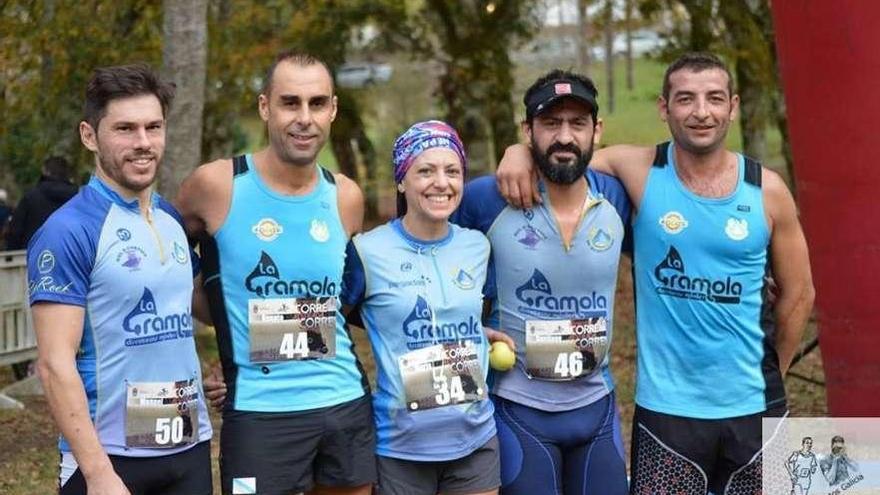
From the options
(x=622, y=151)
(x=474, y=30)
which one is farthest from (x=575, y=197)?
(x=474, y=30)

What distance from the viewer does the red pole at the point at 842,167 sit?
21.5 feet

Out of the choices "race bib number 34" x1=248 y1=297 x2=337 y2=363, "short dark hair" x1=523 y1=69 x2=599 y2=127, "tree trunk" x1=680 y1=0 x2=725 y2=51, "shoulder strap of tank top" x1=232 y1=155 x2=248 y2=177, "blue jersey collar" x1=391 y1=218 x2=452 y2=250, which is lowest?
"race bib number 34" x1=248 y1=297 x2=337 y2=363

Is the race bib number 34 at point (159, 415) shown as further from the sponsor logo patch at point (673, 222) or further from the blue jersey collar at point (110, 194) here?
the sponsor logo patch at point (673, 222)

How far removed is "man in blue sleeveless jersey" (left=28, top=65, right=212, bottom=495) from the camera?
3.93m

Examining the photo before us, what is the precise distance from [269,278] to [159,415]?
2.03 ft

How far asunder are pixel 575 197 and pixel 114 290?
1.68 m

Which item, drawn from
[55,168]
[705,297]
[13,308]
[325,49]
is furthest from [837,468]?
[325,49]

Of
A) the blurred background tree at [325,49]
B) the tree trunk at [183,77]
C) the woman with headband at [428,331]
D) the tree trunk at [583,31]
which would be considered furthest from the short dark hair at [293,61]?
the blurred background tree at [325,49]

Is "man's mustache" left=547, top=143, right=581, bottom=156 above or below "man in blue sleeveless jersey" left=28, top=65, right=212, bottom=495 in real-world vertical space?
above

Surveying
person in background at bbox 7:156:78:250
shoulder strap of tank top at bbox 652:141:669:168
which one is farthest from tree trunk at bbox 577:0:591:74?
person in background at bbox 7:156:78:250

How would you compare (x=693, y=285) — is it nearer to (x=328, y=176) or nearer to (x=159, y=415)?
(x=328, y=176)

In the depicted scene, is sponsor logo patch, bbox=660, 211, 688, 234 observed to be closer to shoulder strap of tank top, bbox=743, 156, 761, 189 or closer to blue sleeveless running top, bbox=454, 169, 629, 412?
blue sleeveless running top, bbox=454, 169, 629, 412

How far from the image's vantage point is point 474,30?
17734 millimetres

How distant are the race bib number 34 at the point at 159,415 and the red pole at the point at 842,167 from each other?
146 inches
